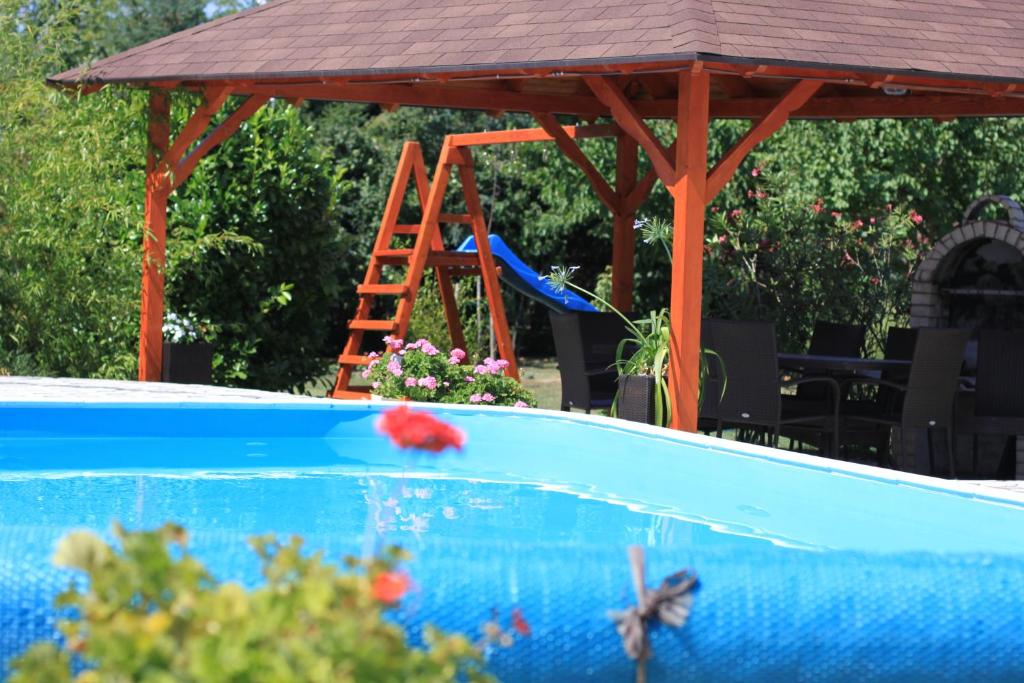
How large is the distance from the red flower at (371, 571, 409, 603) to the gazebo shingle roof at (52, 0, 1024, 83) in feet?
17.7

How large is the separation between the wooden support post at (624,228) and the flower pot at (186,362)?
3.48 m

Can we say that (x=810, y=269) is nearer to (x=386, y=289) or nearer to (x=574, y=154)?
(x=574, y=154)

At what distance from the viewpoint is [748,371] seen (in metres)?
8.09

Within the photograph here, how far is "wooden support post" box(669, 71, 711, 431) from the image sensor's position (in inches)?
292

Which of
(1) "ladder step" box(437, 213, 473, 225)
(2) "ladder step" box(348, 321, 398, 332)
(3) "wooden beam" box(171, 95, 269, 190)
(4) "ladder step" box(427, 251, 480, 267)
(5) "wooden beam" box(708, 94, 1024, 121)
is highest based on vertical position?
(5) "wooden beam" box(708, 94, 1024, 121)

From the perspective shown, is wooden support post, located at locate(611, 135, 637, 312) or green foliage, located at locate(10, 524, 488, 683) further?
wooden support post, located at locate(611, 135, 637, 312)

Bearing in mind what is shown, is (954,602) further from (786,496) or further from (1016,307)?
(1016,307)

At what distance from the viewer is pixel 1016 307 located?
10305mm

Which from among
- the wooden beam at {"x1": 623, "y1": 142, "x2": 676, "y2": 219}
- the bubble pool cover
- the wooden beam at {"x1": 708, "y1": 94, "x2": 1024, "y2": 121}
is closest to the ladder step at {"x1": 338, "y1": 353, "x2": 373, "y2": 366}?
the wooden beam at {"x1": 623, "y1": 142, "x2": 676, "y2": 219}

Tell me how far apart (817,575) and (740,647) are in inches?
10.5

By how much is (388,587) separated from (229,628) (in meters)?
0.23

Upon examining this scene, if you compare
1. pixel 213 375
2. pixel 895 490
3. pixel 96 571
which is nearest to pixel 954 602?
pixel 96 571

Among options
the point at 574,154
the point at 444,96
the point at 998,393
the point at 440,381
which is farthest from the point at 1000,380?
the point at 444,96

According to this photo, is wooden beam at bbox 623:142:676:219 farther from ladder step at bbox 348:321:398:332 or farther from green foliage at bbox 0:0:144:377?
green foliage at bbox 0:0:144:377
